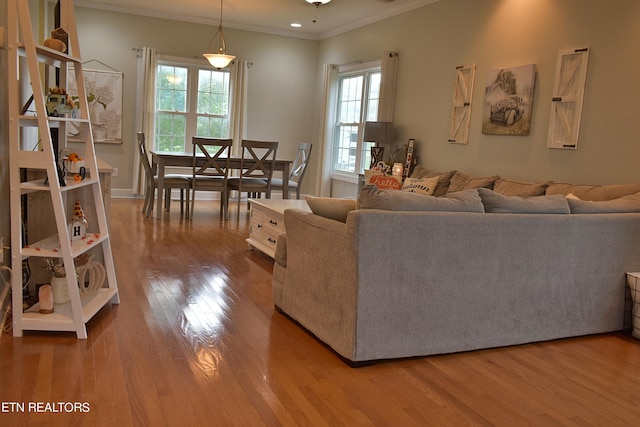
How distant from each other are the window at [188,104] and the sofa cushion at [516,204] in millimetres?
6185

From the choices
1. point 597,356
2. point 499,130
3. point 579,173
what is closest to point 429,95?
point 499,130

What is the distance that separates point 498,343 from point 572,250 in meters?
0.68

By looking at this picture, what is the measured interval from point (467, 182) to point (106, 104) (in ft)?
17.2

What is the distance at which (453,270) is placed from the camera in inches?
108

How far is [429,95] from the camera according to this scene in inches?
243

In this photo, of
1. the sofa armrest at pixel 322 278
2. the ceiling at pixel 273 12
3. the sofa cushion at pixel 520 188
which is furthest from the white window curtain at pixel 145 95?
the sofa armrest at pixel 322 278

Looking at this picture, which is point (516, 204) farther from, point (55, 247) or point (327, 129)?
point (327, 129)

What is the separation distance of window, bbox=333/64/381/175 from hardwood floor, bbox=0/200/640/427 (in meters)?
4.52

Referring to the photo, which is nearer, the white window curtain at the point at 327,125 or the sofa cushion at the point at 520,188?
the sofa cushion at the point at 520,188

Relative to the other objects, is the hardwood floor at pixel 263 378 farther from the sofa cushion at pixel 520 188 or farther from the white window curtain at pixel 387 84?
the white window curtain at pixel 387 84

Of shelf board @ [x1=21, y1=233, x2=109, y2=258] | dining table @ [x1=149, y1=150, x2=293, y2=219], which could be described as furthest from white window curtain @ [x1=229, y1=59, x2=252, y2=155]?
shelf board @ [x1=21, y1=233, x2=109, y2=258]

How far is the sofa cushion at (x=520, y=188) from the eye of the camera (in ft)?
14.4

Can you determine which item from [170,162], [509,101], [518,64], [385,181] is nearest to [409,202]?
[509,101]

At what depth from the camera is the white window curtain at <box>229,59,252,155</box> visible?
27.5ft
